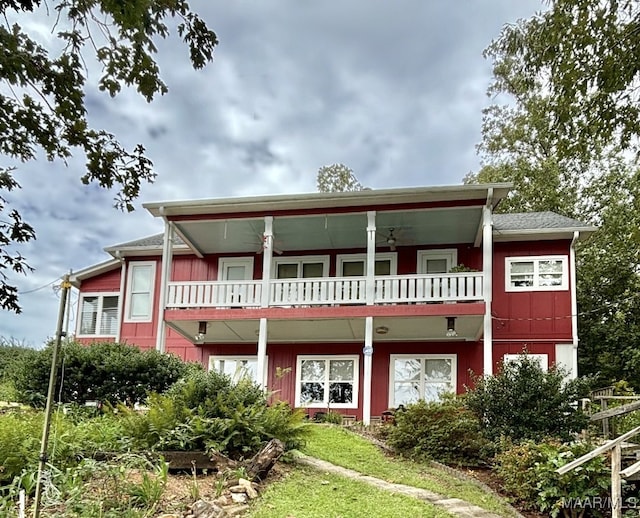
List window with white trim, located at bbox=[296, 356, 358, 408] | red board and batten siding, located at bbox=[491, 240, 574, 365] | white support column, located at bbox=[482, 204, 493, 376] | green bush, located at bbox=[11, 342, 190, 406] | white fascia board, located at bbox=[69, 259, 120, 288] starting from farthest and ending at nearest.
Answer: white fascia board, located at bbox=[69, 259, 120, 288] < window with white trim, located at bbox=[296, 356, 358, 408] < red board and batten siding, located at bbox=[491, 240, 574, 365] < white support column, located at bbox=[482, 204, 493, 376] < green bush, located at bbox=[11, 342, 190, 406]

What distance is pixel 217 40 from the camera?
6.21 m

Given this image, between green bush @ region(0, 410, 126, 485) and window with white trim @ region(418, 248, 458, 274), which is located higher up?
window with white trim @ region(418, 248, 458, 274)

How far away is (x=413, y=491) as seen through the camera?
816 centimetres

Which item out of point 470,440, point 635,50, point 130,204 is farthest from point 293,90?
point 470,440

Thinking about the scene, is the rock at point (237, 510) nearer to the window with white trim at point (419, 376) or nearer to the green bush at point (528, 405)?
the green bush at point (528, 405)

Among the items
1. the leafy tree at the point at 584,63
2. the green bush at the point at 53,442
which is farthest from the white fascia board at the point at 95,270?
the leafy tree at the point at 584,63

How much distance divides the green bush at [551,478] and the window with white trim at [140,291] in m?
12.4

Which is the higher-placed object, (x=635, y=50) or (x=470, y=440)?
(x=635, y=50)

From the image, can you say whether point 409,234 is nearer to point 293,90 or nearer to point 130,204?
point 293,90

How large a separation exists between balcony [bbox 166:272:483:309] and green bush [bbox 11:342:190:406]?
13.8 feet

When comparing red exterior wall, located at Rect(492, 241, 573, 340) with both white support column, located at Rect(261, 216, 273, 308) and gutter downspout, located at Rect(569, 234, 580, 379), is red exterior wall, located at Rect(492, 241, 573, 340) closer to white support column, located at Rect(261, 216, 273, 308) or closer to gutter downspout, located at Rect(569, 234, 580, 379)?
gutter downspout, located at Rect(569, 234, 580, 379)

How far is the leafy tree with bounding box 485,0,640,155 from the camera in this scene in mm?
8000

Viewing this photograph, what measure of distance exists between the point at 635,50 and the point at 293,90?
4378 mm

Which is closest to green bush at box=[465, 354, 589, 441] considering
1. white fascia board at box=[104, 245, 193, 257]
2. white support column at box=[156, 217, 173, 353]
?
white support column at box=[156, 217, 173, 353]
